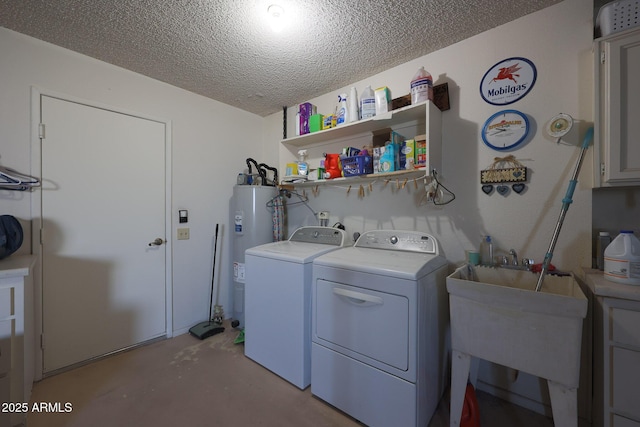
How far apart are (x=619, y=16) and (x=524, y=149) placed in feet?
2.21

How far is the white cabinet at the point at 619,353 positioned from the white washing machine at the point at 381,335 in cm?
67

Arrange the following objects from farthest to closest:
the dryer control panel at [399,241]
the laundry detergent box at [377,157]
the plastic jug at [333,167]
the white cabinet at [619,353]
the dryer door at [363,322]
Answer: the plastic jug at [333,167]
the laundry detergent box at [377,157]
the dryer control panel at [399,241]
the dryer door at [363,322]
the white cabinet at [619,353]

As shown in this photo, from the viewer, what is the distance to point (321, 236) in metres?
2.22

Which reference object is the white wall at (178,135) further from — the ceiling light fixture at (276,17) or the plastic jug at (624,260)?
the plastic jug at (624,260)

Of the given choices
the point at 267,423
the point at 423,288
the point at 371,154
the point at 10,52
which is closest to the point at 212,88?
the point at 10,52

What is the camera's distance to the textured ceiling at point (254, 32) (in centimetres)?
142

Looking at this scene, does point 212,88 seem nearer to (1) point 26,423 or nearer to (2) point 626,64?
(1) point 26,423

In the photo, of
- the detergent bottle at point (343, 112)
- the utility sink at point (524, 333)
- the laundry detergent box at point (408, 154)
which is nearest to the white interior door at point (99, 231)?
the detergent bottle at point (343, 112)

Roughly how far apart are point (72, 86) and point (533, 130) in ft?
10.6

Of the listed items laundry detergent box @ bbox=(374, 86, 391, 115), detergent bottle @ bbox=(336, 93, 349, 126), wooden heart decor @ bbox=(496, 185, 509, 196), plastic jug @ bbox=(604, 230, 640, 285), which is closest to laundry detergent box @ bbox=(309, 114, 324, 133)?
detergent bottle @ bbox=(336, 93, 349, 126)

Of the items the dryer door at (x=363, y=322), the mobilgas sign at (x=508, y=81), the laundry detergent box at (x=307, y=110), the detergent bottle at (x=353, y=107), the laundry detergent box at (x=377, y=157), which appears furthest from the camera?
the laundry detergent box at (x=307, y=110)

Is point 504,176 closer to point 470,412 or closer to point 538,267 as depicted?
point 538,267

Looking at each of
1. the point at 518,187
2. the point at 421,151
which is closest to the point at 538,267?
the point at 518,187

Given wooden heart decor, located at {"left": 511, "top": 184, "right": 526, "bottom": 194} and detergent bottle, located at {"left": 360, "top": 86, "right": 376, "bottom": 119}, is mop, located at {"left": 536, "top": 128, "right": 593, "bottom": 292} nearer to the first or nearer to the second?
wooden heart decor, located at {"left": 511, "top": 184, "right": 526, "bottom": 194}
